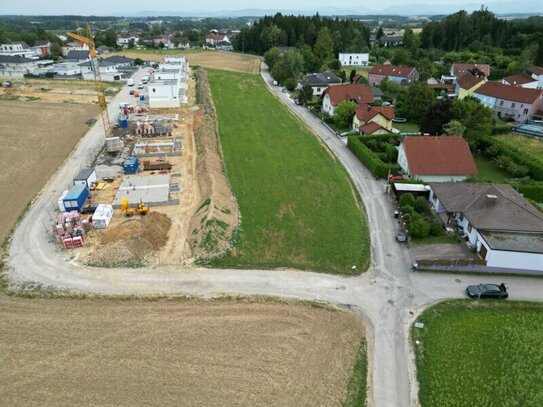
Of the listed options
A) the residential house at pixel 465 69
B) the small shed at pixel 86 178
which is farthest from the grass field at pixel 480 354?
the residential house at pixel 465 69

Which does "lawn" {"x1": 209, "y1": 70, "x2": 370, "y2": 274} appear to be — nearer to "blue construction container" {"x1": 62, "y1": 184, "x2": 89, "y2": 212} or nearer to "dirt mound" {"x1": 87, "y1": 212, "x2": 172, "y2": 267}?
"dirt mound" {"x1": 87, "y1": 212, "x2": 172, "y2": 267}

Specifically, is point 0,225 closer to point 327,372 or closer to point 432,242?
point 327,372

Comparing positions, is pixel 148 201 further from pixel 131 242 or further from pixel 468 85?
pixel 468 85

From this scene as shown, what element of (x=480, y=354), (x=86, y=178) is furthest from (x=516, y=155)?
(x=86, y=178)

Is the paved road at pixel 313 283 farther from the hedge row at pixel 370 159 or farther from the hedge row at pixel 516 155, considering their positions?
the hedge row at pixel 516 155

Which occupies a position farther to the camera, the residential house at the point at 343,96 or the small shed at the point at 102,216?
the residential house at the point at 343,96

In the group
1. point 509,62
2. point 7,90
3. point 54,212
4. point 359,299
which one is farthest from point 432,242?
point 509,62
